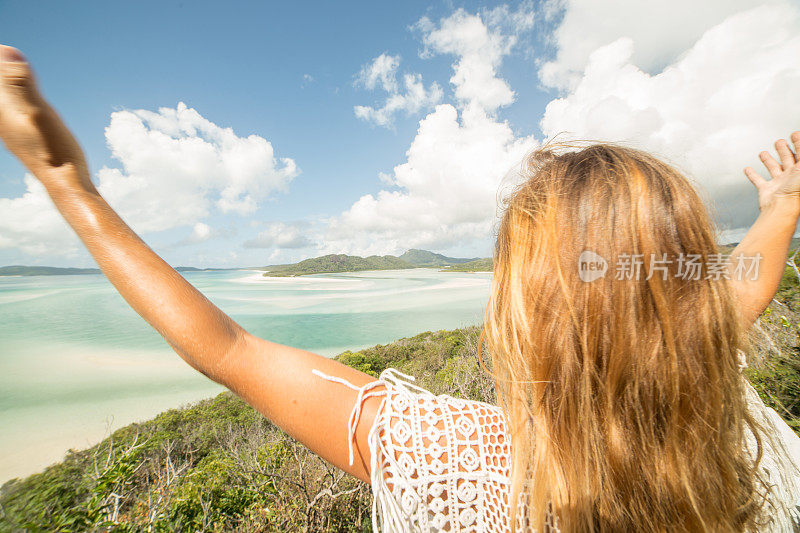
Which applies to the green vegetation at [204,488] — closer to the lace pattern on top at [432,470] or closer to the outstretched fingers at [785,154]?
the lace pattern on top at [432,470]

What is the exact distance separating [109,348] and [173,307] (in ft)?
110

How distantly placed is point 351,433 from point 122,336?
122 feet

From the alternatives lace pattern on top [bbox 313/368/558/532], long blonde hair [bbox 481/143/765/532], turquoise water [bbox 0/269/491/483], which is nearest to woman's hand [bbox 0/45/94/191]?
lace pattern on top [bbox 313/368/558/532]

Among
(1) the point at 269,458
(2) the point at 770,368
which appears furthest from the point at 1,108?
(2) the point at 770,368

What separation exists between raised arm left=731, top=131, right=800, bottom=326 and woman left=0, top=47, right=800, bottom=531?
91 centimetres

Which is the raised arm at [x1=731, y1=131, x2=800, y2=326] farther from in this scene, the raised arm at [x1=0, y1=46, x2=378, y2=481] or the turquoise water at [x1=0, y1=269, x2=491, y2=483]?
the turquoise water at [x1=0, y1=269, x2=491, y2=483]

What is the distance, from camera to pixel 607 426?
0.69 metres

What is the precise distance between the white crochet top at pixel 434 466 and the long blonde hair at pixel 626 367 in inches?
2.2

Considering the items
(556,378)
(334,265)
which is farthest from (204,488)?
(334,265)

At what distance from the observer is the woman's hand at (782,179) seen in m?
1.30

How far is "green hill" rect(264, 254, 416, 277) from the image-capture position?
100 metres

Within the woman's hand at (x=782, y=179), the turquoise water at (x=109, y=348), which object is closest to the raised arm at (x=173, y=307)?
the woman's hand at (x=782, y=179)

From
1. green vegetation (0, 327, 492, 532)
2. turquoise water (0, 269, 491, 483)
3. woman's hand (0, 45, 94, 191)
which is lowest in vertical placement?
turquoise water (0, 269, 491, 483)

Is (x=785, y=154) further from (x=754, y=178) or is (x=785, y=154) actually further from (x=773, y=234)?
(x=773, y=234)
